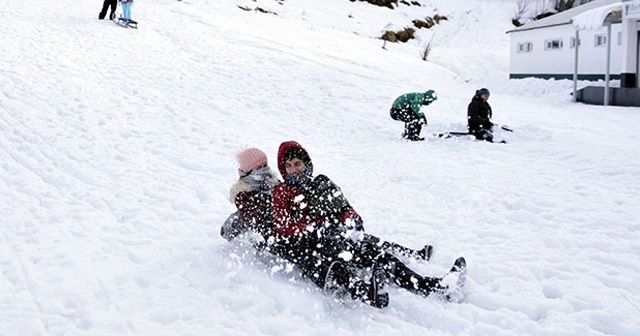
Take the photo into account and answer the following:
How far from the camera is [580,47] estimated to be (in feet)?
82.7

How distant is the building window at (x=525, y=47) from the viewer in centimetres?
2805

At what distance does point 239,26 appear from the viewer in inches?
938

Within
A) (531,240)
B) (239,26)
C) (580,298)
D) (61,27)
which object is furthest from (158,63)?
(580,298)

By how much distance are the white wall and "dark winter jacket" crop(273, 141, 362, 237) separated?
21386mm

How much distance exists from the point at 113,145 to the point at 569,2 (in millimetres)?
45714

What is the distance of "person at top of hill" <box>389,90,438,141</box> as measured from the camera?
10.9 metres

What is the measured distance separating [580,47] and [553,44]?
4.98ft

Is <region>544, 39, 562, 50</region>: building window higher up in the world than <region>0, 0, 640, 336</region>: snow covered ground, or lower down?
higher up

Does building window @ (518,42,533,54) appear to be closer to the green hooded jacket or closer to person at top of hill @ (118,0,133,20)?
person at top of hill @ (118,0,133,20)

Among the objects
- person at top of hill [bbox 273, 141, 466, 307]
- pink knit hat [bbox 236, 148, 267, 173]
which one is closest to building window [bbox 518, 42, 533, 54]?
pink knit hat [bbox 236, 148, 267, 173]

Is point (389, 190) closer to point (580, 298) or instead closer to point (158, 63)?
point (580, 298)

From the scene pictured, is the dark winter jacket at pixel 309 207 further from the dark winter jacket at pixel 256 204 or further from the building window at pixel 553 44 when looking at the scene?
the building window at pixel 553 44

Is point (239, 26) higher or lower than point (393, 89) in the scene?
higher

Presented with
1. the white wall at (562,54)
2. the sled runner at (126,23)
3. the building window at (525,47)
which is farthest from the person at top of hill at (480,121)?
the building window at (525,47)
